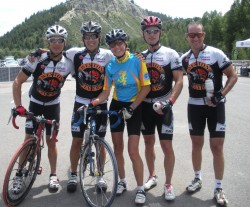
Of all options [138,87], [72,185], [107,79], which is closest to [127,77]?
[138,87]

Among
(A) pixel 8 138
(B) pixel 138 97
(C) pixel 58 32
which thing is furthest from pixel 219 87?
(A) pixel 8 138

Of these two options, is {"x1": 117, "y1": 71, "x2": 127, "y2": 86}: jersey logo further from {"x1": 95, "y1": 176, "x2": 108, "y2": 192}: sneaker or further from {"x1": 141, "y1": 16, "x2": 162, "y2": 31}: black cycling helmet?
{"x1": 95, "y1": 176, "x2": 108, "y2": 192}: sneaker

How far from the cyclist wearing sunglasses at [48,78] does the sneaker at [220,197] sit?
2164mm

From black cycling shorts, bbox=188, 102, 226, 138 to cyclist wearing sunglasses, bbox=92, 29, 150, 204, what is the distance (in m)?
0.78

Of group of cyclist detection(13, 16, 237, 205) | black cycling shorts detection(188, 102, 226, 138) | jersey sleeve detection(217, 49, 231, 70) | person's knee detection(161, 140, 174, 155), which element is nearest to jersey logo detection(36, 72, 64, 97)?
group of cyclist detection(13, 16, 237, 205)

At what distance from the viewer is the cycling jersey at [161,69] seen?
4.47 m

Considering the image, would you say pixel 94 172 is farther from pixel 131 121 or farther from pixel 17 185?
pixel 17 185

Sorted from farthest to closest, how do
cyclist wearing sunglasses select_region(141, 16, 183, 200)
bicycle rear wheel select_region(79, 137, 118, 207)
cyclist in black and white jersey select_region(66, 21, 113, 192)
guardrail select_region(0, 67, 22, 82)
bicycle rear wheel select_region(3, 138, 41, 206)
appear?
guardrail select_region(0, 67, 22, 82) < cyclist in black and white jersey select_region(66, 21, 113, 192) < cyclist wearing sunglasses select_region(141, 16, 183, 200) < bicycle rear wheel select_region(79, 137, 118, 207) < bicycle rear wheel select_region(3, 138, 41, 206)

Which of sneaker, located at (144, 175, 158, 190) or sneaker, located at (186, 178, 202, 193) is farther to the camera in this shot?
sneaker, located at (144, 175, 158, 190)

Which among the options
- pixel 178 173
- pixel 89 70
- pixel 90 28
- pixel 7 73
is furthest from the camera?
pixel 7 73

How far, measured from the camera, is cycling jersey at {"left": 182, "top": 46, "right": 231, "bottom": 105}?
4.44 m

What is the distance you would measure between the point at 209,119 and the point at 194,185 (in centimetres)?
95

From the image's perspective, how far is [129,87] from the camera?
172 inches

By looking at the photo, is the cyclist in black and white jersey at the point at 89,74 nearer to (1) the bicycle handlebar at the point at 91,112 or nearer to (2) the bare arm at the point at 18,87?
(1) the bicycle handlebar at the point at 91,112
